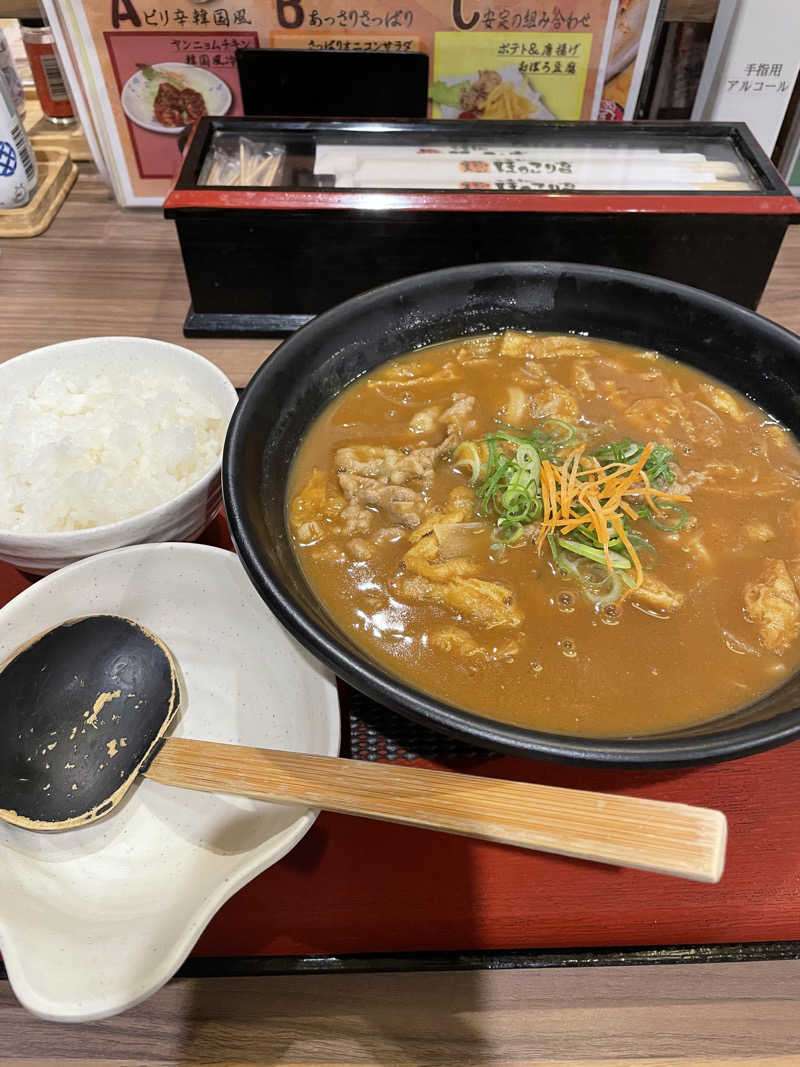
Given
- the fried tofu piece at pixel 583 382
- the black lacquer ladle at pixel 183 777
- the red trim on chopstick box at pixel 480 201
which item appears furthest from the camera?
the red trim on chopstick box at pixel 480 201

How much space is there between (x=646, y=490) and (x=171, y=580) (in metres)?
1.12

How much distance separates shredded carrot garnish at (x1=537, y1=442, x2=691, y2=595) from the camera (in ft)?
5.29

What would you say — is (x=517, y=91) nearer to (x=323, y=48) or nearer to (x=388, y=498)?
(x=323, y=48)

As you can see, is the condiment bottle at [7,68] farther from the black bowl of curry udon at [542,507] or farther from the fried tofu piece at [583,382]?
the fried tofu piece at [583,382]

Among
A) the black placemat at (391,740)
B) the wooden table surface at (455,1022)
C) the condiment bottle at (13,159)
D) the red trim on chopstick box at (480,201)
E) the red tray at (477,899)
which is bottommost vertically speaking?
the wooden table surface at (455,1022)

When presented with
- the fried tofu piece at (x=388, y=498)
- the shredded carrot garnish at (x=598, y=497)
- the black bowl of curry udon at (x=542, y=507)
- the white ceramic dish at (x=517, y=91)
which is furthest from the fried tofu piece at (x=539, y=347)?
the white ceramic dish at (x=517, y=91)

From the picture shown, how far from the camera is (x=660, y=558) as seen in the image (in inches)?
66.0

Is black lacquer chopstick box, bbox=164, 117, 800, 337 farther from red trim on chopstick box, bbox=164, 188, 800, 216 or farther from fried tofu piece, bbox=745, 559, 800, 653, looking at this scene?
fried tofu piece, bbox=745, 559, 800, 653

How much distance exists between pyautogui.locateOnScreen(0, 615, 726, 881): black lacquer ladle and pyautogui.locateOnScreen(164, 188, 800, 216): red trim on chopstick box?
4.92 feet

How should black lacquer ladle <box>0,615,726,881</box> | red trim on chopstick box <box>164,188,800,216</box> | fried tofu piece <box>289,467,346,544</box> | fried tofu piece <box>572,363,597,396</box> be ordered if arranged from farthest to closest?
red trim on chopstick box <box>164,188,800,216</box> < fried tofu piece <box>572,363,597,396</box> < fried tofu piece <box>289,467,346,544</box> < black lacquer ladle <box>0,615,726,881</box>

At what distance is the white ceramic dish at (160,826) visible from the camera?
3.72 ft

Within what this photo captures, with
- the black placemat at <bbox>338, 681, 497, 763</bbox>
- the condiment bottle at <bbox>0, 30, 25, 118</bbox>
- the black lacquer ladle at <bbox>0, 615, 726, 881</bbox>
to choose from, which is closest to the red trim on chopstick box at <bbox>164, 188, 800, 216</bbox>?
the condiment bottle at <bbox>0, 30, 25, 118</bbox>

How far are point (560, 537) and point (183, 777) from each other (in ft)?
3.06

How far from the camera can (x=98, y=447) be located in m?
1.93
